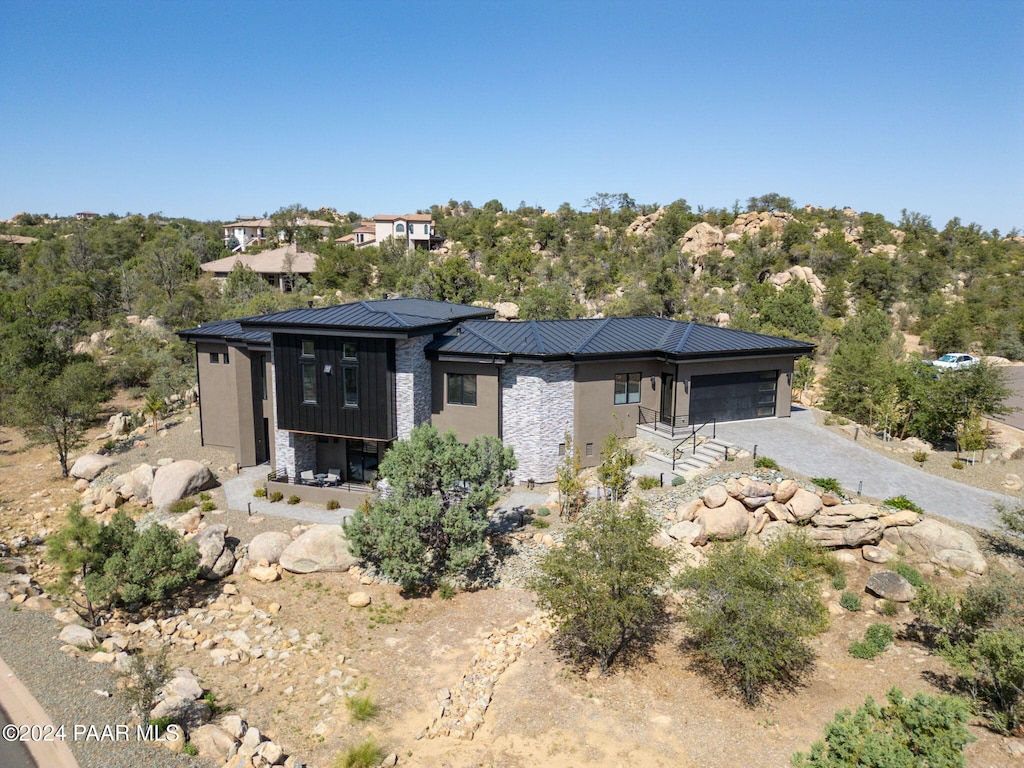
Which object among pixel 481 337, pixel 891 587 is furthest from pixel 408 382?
pixel 891 587

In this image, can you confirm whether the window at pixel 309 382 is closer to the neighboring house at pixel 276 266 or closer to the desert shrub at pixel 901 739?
the desert shrub at pixel 901 739

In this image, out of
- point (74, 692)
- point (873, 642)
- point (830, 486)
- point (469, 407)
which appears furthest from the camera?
point (469, 407)

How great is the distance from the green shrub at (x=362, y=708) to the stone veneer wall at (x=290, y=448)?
39.3 feet

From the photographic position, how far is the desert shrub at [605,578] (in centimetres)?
1329

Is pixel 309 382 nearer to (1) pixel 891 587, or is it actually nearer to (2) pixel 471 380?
(2) pixel 471 380

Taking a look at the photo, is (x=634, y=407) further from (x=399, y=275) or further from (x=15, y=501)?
(x=399, y=275)

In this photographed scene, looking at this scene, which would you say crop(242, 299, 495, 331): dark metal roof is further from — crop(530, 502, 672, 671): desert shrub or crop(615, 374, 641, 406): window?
crop(530, 502, 672, 671): desert shrub

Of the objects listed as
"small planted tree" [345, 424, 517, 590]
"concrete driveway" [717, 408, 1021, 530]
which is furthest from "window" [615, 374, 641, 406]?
"small planted tree" [345, 424, 517, 590]

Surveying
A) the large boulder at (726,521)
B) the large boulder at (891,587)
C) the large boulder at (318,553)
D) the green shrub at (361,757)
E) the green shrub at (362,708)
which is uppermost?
the large boulder at (726,521)

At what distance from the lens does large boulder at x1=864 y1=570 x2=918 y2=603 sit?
15.3 meters

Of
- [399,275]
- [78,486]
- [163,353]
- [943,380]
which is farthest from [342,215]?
[943,380]

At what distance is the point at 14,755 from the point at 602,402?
18441 mm

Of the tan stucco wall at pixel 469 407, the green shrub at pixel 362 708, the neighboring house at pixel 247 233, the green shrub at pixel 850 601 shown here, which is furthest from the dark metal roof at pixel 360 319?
the neighboring house at pixel 247 233

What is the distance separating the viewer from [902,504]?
1764cm
